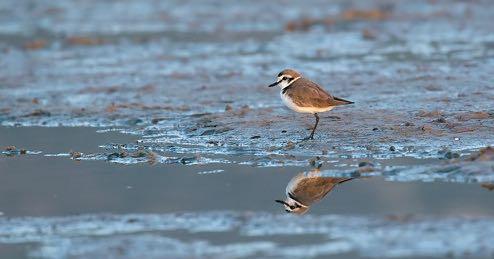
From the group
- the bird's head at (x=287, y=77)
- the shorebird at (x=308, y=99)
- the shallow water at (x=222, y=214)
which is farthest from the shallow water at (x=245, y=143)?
the bird's head at (x=287, y=77)

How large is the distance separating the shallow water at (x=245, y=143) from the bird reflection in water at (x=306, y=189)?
34mm

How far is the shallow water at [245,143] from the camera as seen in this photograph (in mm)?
8719

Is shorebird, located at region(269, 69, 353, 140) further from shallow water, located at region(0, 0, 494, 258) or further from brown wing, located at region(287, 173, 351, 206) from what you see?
brown wing, located at region(287, 173, 351, 206)

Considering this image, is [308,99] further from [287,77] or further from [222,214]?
[222,214]

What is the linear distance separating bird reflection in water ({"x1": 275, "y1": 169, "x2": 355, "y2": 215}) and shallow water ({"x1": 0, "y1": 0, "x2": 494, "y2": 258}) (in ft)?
0.11

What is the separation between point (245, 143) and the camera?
12984 mm

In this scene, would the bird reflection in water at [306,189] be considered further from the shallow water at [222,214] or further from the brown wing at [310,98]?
the brown wing at [310,98]

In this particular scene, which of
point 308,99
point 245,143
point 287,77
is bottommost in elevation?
point 245,143

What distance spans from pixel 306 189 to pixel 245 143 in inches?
105

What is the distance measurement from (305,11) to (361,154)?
57.8ft

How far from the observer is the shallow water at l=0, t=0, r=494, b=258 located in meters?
8.72

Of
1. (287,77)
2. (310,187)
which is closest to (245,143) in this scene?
(287,77)

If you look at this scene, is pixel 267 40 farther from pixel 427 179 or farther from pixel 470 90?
pixel 427 179

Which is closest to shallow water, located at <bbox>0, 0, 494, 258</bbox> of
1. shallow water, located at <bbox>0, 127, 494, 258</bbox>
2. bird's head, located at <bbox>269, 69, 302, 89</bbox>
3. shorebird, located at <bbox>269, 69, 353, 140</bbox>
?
shallow water, located at <bbox>0, 127, 494, 258</bbox>
